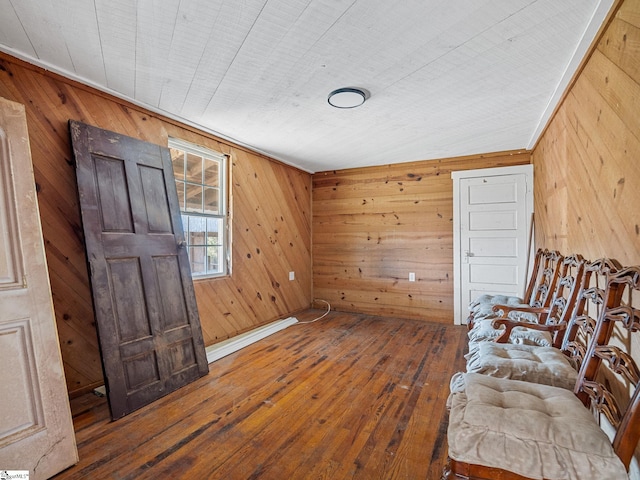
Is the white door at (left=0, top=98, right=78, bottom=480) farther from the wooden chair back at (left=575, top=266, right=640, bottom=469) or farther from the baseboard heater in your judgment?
the wooden chair back at (left=575, top=266, right=640, bottom=469)

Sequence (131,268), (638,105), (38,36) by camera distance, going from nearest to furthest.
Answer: (638,105), (38,36), (131,268)

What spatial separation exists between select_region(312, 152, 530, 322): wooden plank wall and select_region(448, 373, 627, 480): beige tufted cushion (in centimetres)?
312

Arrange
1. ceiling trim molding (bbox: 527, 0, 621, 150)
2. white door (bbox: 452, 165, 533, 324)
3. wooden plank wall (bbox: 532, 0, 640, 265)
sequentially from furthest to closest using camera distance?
white door (bbox: 452, 165, 533, 324), ceiling trim molding (bbox: 527, 0, 621, 150), wooden plank wall (bbox: 532, 0, 640, 265)

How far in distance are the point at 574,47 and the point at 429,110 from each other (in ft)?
3.37

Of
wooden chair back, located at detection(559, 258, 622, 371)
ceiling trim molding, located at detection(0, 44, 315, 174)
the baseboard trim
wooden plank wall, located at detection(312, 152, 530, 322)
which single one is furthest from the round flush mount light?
the baseboard trim

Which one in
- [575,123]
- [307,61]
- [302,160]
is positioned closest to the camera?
[307,61]

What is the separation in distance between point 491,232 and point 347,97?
2685mm

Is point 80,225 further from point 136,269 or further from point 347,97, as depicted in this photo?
point 347,97

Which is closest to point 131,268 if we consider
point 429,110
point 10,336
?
point 10,336

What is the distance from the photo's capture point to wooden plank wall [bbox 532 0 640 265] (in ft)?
4.46

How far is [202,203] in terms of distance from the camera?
331 centimetres

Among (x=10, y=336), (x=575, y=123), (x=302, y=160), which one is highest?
(x=302, y=160)

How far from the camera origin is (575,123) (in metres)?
2.13

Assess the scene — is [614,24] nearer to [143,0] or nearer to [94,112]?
[143,0]
